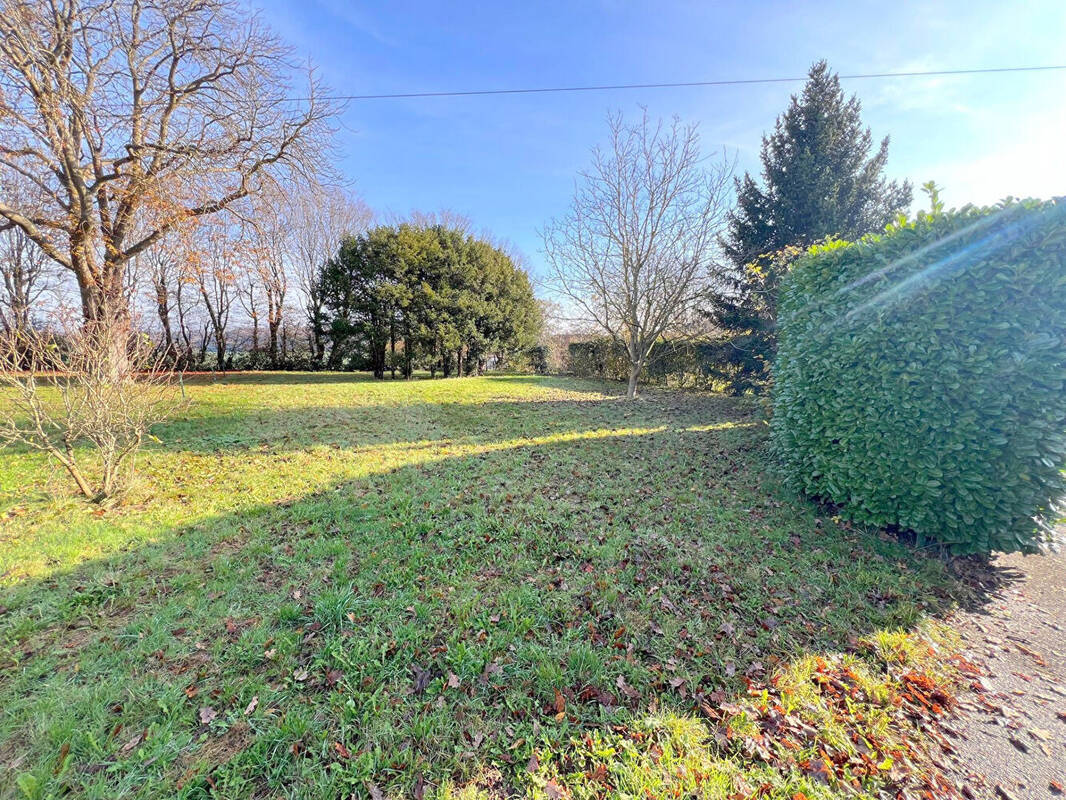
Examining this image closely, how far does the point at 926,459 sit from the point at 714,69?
24.2 feet

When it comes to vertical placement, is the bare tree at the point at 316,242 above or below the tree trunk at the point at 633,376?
above

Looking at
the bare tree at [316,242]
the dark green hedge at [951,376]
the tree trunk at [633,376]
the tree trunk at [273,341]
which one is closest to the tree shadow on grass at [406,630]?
the dark green hedge at [951,376]

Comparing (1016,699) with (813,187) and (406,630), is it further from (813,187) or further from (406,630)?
(813,187)

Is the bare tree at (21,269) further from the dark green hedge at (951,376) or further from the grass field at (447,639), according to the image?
the dark green hedge at (951,376)

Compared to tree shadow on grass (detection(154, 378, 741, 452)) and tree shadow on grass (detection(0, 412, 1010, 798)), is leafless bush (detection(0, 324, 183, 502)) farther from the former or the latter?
tree shadow on grass (detection(154, 378, 741, 452))

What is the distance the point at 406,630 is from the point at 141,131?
39.8 ft

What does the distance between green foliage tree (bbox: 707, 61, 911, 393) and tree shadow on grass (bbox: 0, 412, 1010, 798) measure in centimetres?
778

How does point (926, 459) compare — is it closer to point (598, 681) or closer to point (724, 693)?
point (724, 693)

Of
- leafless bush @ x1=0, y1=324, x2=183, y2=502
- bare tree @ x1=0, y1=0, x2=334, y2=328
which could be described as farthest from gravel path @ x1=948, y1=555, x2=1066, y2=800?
bare tree @ x1=0, y1=0, x2=334, y2=328

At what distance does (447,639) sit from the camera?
2.31 m

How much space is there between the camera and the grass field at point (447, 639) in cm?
163

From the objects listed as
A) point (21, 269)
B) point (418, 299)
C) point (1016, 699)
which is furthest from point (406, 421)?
point (21, 269)

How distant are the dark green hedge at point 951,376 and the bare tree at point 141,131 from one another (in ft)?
37.4

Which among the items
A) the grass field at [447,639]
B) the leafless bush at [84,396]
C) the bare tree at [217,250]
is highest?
the bare tree at [217,250]
